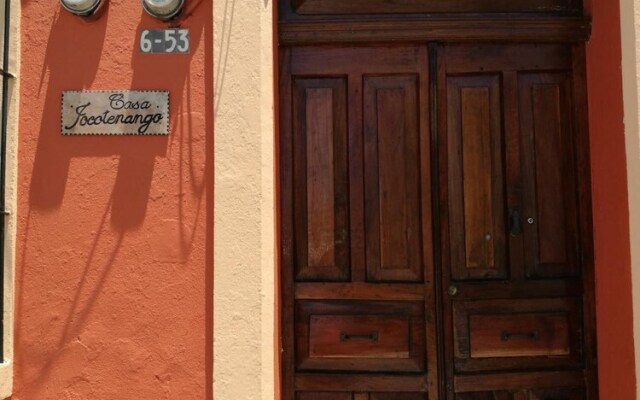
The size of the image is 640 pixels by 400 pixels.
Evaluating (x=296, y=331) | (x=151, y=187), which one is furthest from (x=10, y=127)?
(x=296, y=331)

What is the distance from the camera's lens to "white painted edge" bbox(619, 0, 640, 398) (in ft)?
10.1

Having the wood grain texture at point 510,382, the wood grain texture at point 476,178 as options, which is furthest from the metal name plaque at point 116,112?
the wood grain texture at point 510,382

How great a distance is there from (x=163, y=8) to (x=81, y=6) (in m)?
0.40

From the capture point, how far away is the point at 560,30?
11.6 feet

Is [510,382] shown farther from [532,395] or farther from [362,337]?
[362,337]

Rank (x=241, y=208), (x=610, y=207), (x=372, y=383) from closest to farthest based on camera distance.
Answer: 1. (x=241, y=208)
2. (x=610, y=207)
3. (x=372, y=383)

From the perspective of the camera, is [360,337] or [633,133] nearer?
[633,133]

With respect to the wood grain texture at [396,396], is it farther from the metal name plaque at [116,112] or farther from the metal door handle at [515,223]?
the metal name plaque at [116,112]

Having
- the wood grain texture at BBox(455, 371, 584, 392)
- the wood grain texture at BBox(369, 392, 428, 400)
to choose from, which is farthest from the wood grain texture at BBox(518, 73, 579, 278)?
the wood grain texture at BBox(369, 392, 428, 400)

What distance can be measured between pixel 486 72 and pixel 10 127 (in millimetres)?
2498

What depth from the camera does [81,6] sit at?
309 cm

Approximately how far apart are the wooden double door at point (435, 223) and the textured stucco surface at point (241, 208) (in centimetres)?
42

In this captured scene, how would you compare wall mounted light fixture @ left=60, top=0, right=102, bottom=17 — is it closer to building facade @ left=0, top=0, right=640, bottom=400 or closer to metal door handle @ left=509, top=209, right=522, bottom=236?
building facade @ left=0, top=0, right=640, bottom=400

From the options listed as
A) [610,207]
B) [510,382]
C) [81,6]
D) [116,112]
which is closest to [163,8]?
[81,6]
